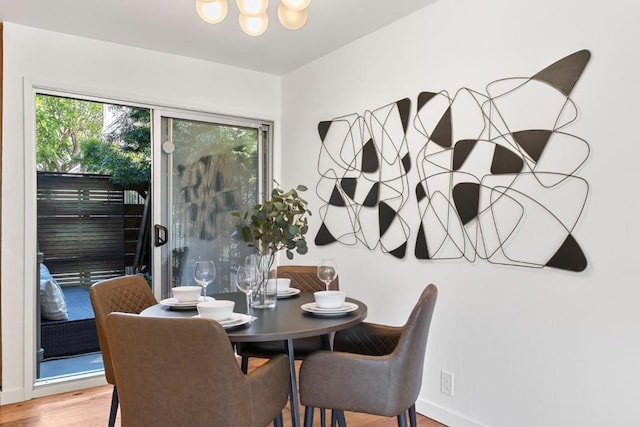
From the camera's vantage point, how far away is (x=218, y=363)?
54.2 inches

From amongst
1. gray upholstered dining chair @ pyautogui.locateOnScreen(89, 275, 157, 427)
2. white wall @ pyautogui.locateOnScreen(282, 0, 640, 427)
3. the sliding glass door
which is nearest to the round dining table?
gray upholstered dining chair @ pyautogui.locateOnScreen(89, 275, 157, 427)

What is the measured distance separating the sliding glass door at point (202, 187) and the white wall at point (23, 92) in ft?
1.02

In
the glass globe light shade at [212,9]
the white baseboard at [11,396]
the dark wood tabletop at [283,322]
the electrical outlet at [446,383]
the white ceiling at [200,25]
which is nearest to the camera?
the dark wood tabletop at [283,322]

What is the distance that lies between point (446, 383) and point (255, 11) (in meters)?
2.13

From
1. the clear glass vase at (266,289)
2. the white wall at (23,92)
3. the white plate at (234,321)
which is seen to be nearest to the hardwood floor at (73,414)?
the white wall at (23,92)

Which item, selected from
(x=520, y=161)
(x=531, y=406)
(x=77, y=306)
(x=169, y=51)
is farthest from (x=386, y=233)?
(x=77, y=306)

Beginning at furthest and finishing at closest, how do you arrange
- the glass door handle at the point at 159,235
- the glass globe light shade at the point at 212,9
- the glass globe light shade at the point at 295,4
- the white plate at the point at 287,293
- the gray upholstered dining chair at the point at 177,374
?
the glass door handle at the point at 159,235 → the white plate at the point at 287,293 → the glass globe light shade at the point at 212,9 → the glass globe light shade at the point at 295,4 → the gray upholstered dining chair at the point at 177,374

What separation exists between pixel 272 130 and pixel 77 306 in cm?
228

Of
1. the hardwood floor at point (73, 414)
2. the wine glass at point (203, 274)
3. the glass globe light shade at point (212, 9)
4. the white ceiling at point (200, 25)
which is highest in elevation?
the white ceiling at point (200, 25)

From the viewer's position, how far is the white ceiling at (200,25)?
265cm

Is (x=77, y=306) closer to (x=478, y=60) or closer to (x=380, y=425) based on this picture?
(x=380, y=425)

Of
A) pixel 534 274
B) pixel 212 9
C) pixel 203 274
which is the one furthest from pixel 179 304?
pixel 534 274

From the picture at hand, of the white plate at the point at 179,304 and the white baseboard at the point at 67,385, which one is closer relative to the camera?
the white plate at the point at 179,304

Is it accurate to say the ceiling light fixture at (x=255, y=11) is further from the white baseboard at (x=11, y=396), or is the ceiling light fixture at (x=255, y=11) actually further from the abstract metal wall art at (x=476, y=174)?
the white baseboard at (x=11, y=396)
